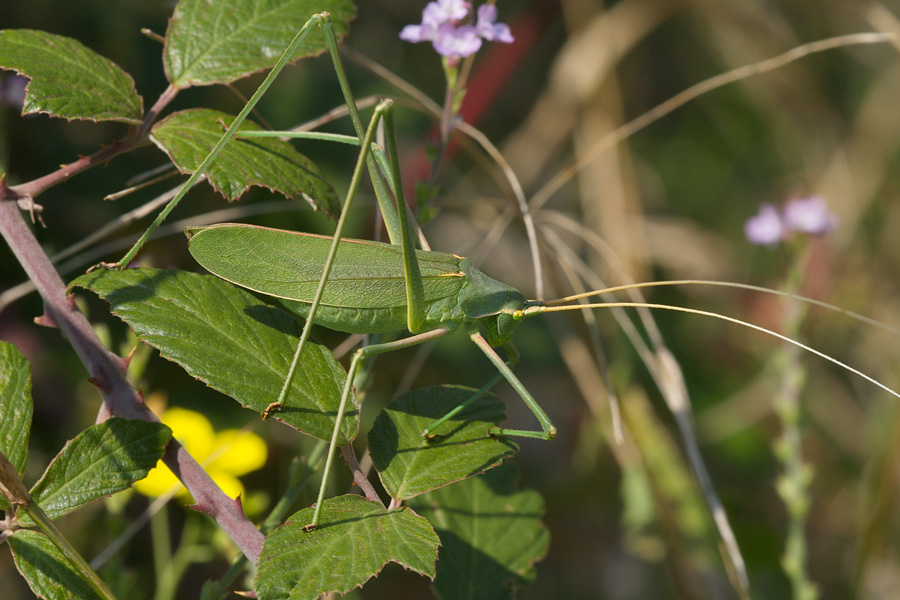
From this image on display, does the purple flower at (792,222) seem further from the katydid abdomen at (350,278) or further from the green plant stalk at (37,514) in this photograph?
the green plant stalk at (37,514)

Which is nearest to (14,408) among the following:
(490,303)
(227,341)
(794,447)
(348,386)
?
(227,341)

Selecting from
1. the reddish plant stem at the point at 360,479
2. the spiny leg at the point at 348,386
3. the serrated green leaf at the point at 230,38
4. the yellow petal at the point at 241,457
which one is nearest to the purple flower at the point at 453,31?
the serrated green leaf at the point at 230,38

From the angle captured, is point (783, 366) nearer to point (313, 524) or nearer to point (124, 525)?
point (313, 524)

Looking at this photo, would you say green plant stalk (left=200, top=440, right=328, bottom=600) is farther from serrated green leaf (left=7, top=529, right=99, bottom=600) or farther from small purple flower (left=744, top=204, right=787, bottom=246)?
small purple flower (left=744, top=204, right=787, bottom=246)

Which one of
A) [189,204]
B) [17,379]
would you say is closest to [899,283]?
[189,204]

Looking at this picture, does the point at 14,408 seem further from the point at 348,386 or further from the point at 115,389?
the point at 348,386

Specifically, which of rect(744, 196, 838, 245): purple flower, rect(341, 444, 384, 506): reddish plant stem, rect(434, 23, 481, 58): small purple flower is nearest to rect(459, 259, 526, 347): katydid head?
rect(434, 23, 481, 58): small purple flower
